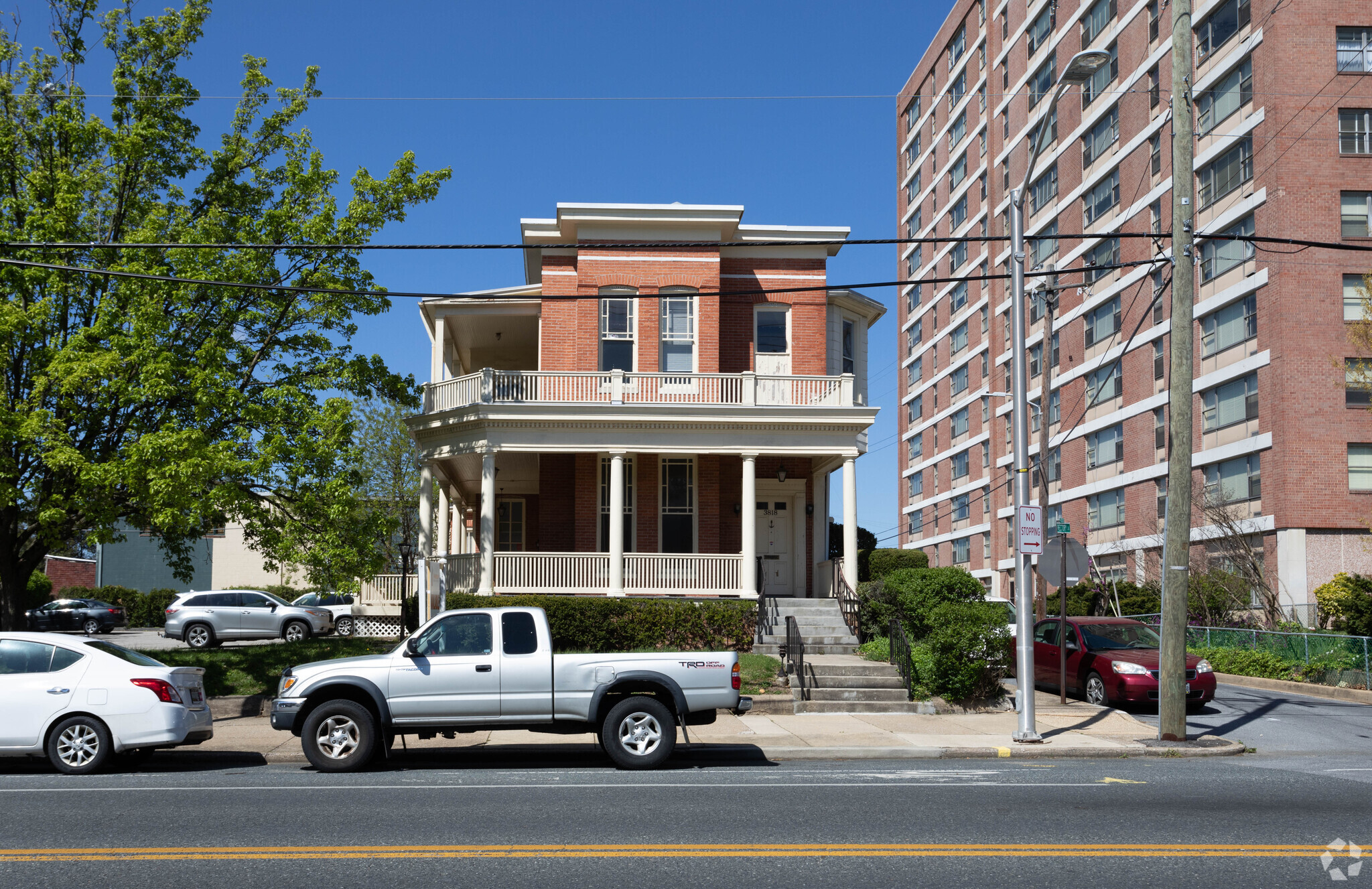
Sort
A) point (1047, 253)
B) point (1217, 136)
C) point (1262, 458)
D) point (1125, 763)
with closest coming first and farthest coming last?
1. point (1125, 763)
2. point (1262, 458)
3. point (1217, 136)
4. point (1047, 253)

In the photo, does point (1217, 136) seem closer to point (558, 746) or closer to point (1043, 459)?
point (1043, 459)

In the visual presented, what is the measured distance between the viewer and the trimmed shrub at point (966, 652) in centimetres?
1831

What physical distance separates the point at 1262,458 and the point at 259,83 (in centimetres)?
3270

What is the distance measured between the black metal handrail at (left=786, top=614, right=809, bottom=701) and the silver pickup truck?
19.0 ft

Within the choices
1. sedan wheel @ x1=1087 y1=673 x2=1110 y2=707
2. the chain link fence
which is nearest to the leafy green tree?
sedan wheel @ x1=1087 y1=673 x2=1110 y2=707

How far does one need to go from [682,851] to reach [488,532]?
1786 centimetres

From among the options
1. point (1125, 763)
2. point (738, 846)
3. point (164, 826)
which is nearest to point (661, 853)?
point (738, 846)

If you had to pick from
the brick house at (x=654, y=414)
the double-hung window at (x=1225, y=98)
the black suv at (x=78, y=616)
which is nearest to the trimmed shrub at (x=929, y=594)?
the brick house at (x=654, y=414)

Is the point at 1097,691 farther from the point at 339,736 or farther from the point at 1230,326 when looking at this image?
the point at 1230,326

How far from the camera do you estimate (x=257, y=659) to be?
69.3ft

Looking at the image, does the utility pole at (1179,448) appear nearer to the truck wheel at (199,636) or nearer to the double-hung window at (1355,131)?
the truck wheel at (199,636)

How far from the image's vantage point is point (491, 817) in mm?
9375

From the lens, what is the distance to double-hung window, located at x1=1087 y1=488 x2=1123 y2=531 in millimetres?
49156

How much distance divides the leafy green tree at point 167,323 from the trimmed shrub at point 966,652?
33.0 feet
